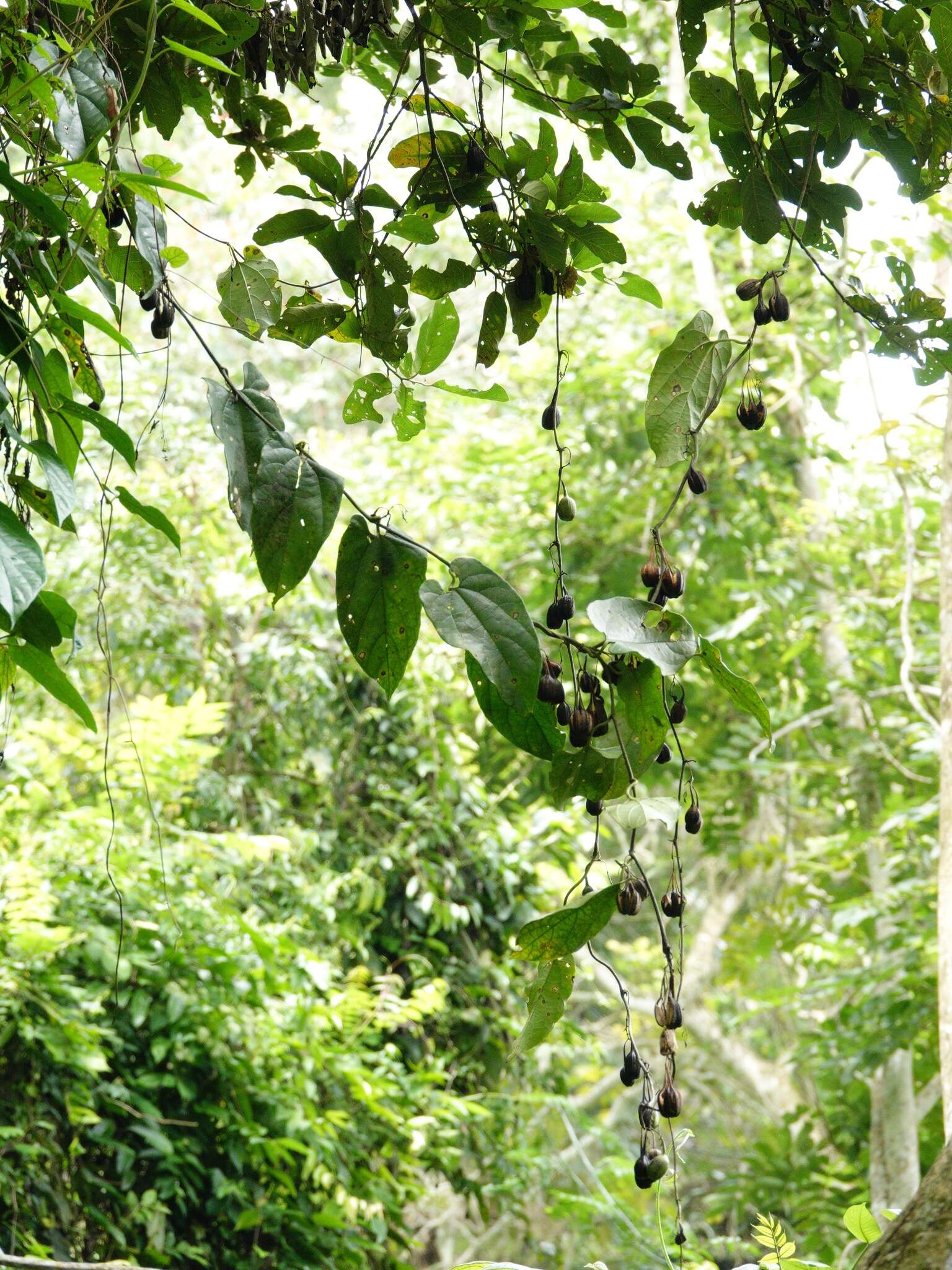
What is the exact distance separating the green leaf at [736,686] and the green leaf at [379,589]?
17 centimetres

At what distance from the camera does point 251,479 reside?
679 mm

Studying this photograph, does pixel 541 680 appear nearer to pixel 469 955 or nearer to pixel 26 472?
pixel 26 472

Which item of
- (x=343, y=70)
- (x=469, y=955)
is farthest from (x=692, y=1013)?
(x=343, y=70)

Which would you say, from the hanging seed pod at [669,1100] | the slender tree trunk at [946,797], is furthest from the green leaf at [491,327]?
the slender tree trunk at [946,797]

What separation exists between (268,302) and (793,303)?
11.7 feet

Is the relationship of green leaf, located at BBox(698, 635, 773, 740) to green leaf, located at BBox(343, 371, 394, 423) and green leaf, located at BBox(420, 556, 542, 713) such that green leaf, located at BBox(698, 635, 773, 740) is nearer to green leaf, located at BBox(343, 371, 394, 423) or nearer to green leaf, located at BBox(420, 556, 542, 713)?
green leaf, located at BBox(420, 556, 542, 713)

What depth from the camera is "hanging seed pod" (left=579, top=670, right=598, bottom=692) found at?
0.69 m

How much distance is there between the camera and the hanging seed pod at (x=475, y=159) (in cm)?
80

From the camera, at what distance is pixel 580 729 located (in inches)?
26.2

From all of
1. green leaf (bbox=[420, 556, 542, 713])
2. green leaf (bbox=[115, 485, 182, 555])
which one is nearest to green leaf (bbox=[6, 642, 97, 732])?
green leaf (bbox=[115, 485, 182, 555])

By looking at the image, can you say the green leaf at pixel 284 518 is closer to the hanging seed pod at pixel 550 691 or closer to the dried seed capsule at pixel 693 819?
the hanging seed pod at pixel 550 691

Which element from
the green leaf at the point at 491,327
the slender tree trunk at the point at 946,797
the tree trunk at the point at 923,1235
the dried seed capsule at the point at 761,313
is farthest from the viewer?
the slender tree trunk at the point at 946,797

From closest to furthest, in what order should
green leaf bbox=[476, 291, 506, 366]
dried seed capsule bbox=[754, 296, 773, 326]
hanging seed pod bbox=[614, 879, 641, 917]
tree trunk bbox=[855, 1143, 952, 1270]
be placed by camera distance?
tree trunk bbox=[855, 1143, 952, 1270], hanging seed pod bbox=[614, 879, 641, 917], dried seed capsule bbox=[754, 296, 773, 326], green leaf bbox=[476, 291, 506, 366]

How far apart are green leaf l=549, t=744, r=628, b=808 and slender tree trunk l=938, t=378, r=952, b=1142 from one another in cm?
93
